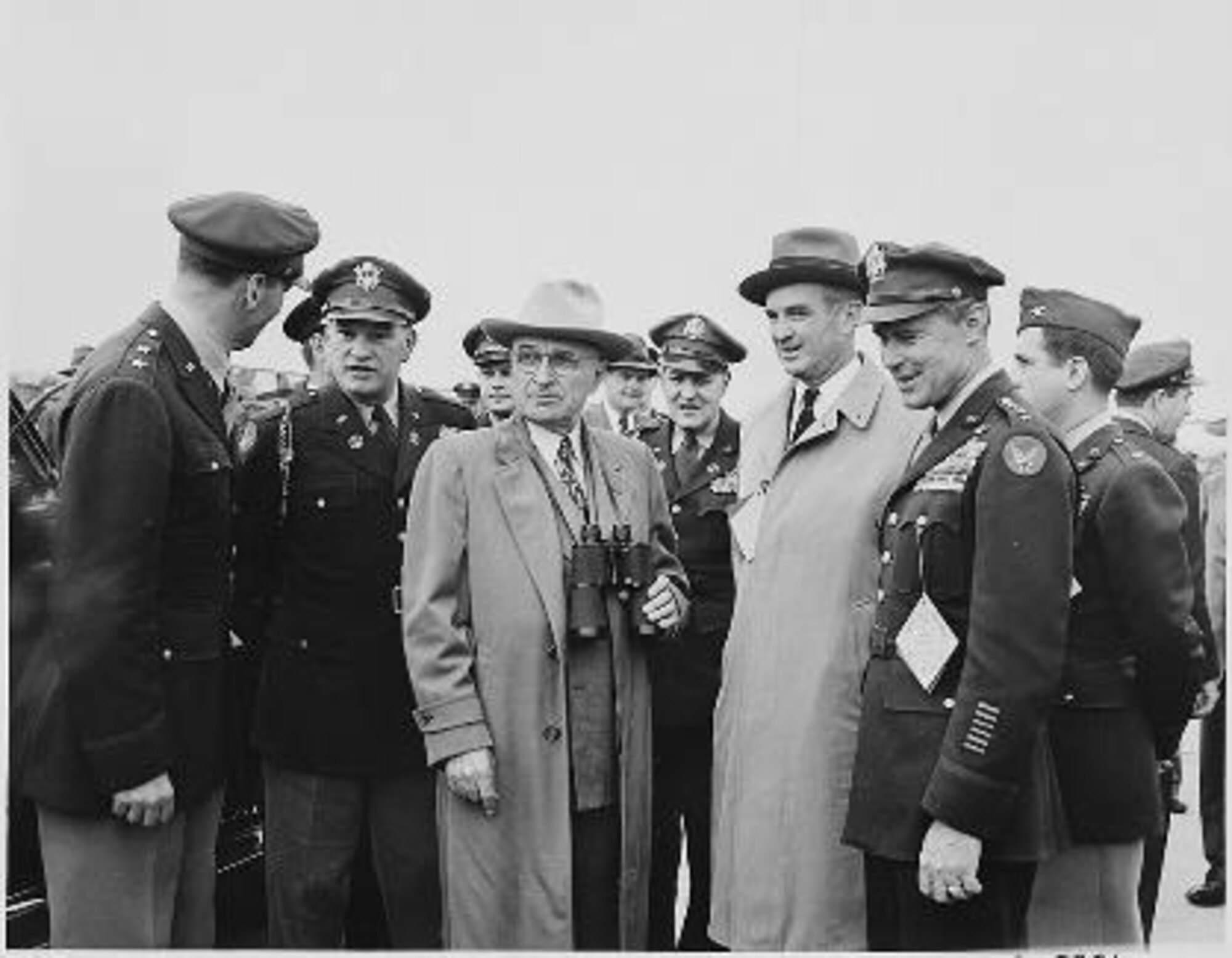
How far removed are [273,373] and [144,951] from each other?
8.49 feet

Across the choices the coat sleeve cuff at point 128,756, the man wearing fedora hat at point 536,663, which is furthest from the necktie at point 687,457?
the coat sleeve cuff at point 128,756

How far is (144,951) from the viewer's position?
8.54 feet

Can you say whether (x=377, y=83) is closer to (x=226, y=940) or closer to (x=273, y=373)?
(x=273, y=373)

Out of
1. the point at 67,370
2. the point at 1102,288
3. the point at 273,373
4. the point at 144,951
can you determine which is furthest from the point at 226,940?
the point at 1102,288

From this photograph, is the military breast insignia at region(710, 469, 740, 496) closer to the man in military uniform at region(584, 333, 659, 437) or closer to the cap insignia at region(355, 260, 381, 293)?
the cap insignia at region(355, 260, 381, 293)

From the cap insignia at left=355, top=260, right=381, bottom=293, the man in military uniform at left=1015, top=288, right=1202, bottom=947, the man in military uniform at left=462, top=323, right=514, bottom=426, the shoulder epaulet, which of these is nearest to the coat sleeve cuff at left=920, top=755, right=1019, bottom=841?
the man in military uniform at left=1015, top=288, right=1202, bottom=947

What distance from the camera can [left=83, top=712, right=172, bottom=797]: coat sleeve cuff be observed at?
8.00 feet

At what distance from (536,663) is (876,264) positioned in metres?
1.18

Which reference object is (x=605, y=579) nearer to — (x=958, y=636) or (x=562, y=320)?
(x=562, y=320)

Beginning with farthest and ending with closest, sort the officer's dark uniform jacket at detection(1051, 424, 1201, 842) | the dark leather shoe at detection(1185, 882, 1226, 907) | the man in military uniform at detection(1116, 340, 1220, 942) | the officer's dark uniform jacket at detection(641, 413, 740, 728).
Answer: the dark leather shoe at detection(1185, 882, 1226, 907), the officer's dark uniform jacket at detection(641, 413, 740, 728), the man in military uniform at detection(1116, 340, 1220, 942), the officer's dark uniform jacket at detection(1051, 424, 1201, 842)

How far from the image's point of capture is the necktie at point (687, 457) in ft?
14.2

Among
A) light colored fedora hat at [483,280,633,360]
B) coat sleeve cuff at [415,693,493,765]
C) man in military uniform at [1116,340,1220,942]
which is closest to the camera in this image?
coat sleeve cuff at [415,693,493,765]

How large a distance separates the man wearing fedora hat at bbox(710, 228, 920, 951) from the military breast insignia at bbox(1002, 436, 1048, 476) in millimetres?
515

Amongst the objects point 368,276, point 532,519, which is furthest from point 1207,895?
point 368,276
